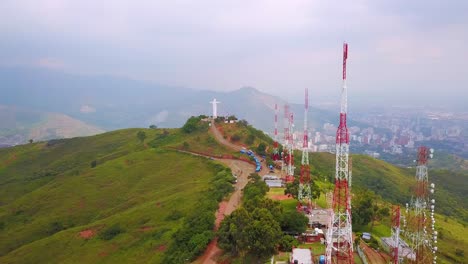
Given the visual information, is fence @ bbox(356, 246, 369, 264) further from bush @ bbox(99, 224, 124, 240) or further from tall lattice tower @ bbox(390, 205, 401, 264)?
bush @ bbox(99, 224, 124, 240)

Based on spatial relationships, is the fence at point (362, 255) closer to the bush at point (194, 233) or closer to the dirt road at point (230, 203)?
the dirt road at point (230, 203)

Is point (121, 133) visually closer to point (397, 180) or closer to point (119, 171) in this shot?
point (119, 171)

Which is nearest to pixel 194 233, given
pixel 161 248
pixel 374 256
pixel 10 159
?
pixel 161 248

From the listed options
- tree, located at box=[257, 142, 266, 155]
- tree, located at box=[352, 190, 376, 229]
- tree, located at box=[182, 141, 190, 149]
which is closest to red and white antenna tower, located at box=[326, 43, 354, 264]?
tree, located at box=[352, 190, 376, 229]

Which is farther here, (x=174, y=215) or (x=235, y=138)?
(x=235, y=138)

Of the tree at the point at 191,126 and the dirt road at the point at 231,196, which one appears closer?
the dirt road at the point at 231,196

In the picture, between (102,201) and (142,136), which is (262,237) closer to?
(102,201)

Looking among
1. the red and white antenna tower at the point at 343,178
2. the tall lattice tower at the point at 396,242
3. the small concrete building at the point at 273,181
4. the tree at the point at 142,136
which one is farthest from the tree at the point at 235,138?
the red and white antenna tower at the point at 343,178
